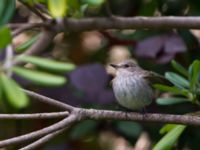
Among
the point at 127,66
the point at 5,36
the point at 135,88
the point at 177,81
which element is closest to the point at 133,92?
the point at 135,88

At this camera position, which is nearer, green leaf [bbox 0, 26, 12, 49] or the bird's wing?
green leaf [bbox 0, 26, 12, 49]

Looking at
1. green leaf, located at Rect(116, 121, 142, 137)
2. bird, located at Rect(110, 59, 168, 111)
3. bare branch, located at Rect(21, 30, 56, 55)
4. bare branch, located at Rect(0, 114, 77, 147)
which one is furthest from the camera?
green leaf, located at Rect(116, 121, 142, 137)

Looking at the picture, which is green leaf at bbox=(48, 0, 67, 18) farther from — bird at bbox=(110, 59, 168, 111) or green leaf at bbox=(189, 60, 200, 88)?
bird at bbox=(110, 59, 168, 111)

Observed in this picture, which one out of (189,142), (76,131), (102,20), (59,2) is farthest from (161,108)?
(59,2)

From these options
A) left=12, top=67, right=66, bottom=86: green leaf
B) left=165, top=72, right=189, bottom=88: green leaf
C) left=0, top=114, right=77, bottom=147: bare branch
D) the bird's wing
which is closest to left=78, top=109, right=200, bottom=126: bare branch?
left=0, top=114, right=77, bottom=147: bare branch

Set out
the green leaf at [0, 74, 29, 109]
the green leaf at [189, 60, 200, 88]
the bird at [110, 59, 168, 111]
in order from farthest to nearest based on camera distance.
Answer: the bird at [110, 59, 168, 111] < the green leaf at [189, 60, 200, 88] < the green leaf at [0, 74, 29, 109]

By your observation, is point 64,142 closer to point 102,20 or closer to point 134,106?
point 134,106

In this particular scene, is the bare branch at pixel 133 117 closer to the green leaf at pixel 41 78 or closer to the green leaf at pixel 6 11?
the green leaf at pixel 6 11
